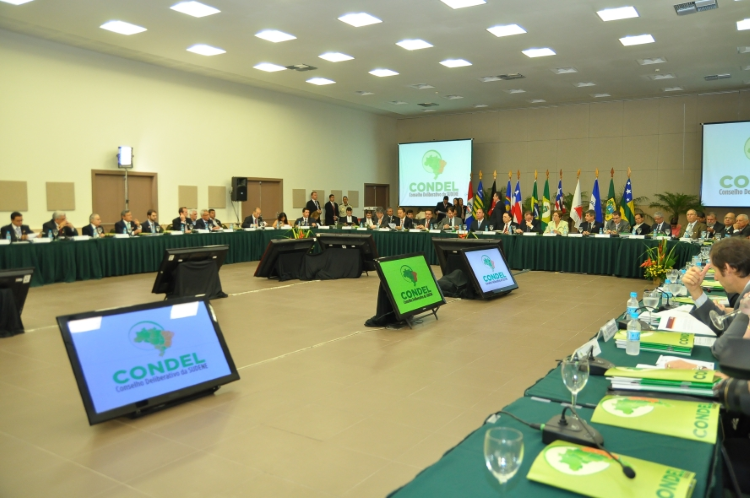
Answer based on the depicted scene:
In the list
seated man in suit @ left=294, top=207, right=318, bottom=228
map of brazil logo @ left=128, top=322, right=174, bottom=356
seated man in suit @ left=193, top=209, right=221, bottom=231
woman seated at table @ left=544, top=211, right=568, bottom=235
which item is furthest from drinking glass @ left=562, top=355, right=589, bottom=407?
seated man in suit @ left=294, top=207, right=318, bottom=228

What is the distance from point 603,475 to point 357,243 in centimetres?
→ 901

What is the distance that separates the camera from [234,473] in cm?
300

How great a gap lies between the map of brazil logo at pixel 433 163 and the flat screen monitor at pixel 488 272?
31.5ft

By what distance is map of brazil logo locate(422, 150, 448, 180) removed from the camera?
1803 cm

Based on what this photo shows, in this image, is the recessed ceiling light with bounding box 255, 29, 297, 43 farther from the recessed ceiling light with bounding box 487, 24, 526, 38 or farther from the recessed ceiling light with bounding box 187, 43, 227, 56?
the recessed ceiling light with bounding box 487, 24, 526, 38

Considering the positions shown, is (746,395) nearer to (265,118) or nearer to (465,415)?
(465,415)

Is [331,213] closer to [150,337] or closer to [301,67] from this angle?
[301,67]

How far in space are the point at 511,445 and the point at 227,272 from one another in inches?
412

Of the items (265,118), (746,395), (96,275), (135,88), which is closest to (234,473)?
(746,395)

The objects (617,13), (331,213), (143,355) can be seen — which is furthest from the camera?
(331,213)

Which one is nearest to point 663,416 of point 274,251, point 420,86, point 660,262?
point 660,262

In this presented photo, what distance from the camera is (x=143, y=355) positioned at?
3666 mm

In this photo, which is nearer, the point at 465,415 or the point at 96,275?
the point at 465,415

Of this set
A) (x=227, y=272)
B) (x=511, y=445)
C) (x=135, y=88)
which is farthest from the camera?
(x=135, y=88)
